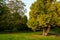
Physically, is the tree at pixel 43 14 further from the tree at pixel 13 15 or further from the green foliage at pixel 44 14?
the tree at pixel 13 15

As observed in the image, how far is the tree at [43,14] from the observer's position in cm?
3750

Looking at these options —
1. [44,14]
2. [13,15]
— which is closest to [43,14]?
[44,14]

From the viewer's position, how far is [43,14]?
38.0 m

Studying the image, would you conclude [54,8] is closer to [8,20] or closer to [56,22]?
[56,22]

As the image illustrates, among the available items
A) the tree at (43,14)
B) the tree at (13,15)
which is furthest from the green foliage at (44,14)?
the tree at (13,15)

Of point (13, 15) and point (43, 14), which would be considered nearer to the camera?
point (43, 14)

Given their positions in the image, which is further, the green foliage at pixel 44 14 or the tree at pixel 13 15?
the tree at pixel 13 15

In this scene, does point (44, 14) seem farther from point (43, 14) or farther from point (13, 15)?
point (13, 15)

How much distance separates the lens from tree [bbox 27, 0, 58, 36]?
37.5 metres

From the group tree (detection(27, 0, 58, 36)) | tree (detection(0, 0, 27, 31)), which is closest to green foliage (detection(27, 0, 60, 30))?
tree (detection(27, 0, 58, 36))

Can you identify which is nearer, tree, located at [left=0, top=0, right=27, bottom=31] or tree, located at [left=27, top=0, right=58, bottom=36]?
tree, located at [left=27, top=0, right=58, bottom=36]

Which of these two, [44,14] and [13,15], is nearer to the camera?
[44,14]

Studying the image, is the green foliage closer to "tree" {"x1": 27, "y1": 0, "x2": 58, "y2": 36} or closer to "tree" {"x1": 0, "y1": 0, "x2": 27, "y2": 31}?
"tree" {"x1": 27, "y1": 0, "x2": 58, "y2": 36}

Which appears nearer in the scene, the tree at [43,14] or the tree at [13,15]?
the tree at [43,14]
